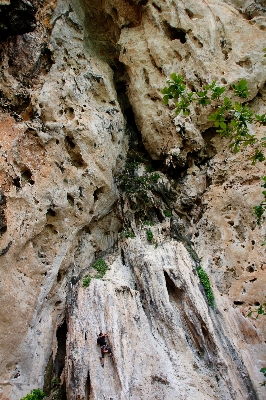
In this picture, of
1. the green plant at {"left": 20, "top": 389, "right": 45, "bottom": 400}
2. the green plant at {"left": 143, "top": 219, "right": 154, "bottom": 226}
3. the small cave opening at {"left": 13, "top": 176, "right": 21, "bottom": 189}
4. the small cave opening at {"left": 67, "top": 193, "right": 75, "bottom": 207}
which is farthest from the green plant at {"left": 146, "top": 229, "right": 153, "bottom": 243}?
the green plant at {"left": 20, "top": 389, "right": 45, "bottom": 400}

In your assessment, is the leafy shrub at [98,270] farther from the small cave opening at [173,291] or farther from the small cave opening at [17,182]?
the small cave opening at [17,182]

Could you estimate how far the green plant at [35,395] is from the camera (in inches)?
283

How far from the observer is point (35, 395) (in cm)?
730

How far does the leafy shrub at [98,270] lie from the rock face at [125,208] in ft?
0.47

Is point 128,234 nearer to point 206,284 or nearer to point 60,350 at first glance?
point 206,284

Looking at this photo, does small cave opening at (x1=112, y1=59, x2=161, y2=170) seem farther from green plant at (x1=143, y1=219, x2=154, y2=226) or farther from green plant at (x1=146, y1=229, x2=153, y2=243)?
green plant at (x1=146, y1=229, x2=153, y2=243)

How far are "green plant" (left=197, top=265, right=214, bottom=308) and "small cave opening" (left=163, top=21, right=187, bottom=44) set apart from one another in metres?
8.46

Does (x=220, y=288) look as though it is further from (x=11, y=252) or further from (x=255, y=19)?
(x=255, y=19)

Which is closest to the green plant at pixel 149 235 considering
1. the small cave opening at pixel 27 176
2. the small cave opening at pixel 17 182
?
the small cave opening at pixel 27 176

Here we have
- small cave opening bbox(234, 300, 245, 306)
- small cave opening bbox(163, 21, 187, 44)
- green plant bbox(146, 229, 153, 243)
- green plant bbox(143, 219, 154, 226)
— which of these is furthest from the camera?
small cave opening bbox(163, 21, 187, 44)

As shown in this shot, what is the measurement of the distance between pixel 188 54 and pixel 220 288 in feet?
27.3

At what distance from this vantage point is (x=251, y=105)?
488 inches

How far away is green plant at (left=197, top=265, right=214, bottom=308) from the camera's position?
29.9 ft

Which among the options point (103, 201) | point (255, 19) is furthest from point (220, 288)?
point (255, 19)
